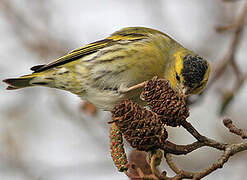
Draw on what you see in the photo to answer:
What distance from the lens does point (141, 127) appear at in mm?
2424

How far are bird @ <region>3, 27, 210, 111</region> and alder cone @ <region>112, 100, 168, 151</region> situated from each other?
1225 millimetres

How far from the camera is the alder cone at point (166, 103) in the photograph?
8.32 ft

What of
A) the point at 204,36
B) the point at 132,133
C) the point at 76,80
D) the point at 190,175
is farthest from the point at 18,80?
the point at 204,36

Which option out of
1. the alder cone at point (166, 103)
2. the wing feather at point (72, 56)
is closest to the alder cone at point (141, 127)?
the alder cone at point (166, 103)

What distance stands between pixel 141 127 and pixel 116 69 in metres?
1.79

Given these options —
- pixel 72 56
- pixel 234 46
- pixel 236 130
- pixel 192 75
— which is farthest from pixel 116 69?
pixel 236 130

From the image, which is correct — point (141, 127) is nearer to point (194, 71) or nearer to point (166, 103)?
point (166, 103)

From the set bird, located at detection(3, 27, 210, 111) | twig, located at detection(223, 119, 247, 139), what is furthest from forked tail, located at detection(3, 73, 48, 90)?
twig, located at detection(223, 119, 247, 139)

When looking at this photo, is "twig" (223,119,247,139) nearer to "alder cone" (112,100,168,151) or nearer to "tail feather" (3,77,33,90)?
"alder cone" (112,100,168,151)

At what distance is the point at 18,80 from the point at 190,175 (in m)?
2.74

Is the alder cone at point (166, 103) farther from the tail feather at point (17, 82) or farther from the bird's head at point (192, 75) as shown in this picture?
the tail feather at point (17, 82)

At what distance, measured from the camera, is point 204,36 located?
25.7 feet

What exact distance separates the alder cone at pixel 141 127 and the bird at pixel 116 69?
1.23 metres

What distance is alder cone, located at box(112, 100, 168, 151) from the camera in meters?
2.41
